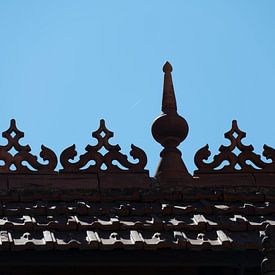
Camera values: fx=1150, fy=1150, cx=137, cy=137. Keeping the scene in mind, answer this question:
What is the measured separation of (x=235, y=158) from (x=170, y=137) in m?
0.73

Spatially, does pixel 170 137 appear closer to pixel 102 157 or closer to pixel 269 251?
pixel 102 157

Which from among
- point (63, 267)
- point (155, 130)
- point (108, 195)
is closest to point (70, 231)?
point (63, 267)

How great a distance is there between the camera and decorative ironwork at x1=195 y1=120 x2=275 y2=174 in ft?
39.8

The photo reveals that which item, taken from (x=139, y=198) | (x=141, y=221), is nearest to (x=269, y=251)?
(x=141, y=221)

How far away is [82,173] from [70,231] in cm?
199

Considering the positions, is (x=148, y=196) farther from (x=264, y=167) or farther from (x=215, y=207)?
(x=264, y=167)

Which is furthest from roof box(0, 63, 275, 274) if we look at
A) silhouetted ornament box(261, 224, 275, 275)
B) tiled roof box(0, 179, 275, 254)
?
silhouetted ornament box(261, 224, 275, 275)

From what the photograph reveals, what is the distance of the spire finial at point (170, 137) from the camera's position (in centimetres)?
1204

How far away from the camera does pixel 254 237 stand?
9.91m

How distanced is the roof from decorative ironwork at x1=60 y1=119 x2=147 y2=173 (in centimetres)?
1

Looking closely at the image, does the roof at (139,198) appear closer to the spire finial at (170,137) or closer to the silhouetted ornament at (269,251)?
the spire finial at (170,137)

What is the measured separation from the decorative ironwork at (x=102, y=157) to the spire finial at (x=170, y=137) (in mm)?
325

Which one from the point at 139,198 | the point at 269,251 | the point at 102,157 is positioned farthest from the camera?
the point at 102,157

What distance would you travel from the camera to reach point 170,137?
12320 mm
